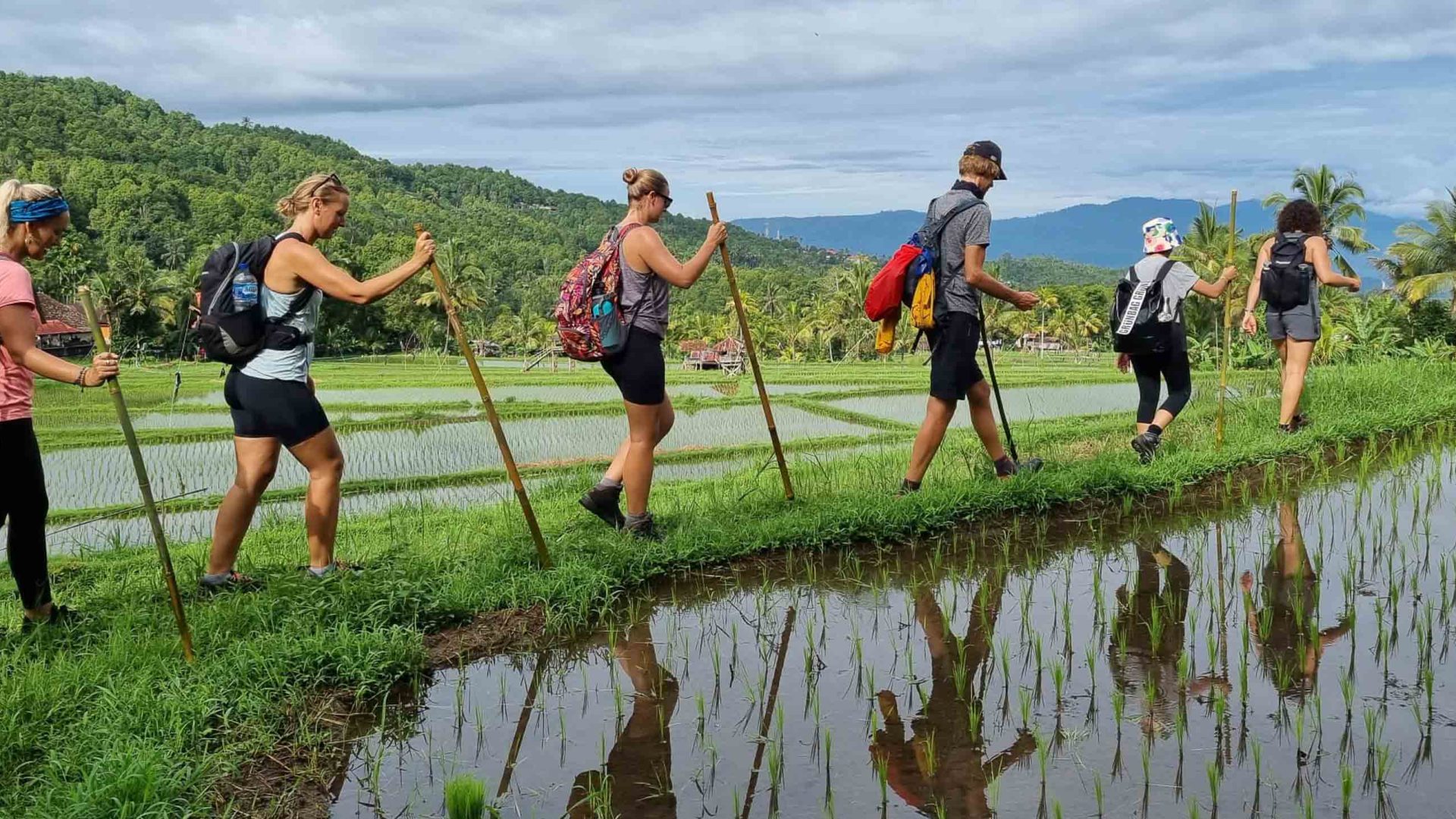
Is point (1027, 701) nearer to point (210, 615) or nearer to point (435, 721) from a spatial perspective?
point (435, 721)

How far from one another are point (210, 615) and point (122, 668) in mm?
526

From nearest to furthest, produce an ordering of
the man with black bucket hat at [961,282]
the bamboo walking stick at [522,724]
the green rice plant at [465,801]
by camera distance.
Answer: the green rice plant at [465,801] → the bamboo walking stick at [522,724] → the man with black bucket hat at [961,282]

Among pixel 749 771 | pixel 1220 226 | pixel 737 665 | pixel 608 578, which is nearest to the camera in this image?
pixel 749 771

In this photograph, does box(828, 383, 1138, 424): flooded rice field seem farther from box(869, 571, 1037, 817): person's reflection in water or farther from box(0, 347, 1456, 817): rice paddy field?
box(869, 571, 1037, 817): person's reflection in water

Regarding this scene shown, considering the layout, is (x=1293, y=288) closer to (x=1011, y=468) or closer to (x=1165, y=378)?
(x=1165, y=378)

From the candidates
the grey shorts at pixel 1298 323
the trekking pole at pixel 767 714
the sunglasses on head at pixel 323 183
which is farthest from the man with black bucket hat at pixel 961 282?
the grey shorts at pixel 1298 323

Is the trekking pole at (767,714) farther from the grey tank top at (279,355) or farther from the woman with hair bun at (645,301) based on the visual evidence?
the grey tank top at (279,355)

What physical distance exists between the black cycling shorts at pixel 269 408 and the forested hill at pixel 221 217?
38073 millimetres

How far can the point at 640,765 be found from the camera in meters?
3.51

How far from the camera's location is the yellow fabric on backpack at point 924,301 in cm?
638

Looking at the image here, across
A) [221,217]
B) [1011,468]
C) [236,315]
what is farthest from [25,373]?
[221,217]

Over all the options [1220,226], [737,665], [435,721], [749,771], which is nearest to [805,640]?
[737,665]

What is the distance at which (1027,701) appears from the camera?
3748mm

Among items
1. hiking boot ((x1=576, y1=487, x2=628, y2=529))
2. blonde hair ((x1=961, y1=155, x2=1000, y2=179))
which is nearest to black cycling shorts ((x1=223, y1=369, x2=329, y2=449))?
hiking boot ((x1=576, y1=487, x2=628, y2=529))
